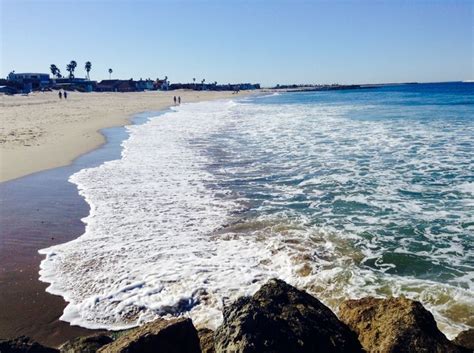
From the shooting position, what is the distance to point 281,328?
364 cm

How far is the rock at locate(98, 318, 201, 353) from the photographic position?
3660 millimetres

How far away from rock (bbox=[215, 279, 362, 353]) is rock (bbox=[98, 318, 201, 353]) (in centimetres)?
31

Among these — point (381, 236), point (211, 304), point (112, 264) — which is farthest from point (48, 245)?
point (381, 236)

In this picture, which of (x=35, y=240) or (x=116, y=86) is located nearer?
(x=35, y=240)

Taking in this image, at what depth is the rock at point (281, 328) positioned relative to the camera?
3.52 m

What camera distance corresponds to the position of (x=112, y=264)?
23.0ft

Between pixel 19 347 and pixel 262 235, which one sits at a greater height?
pixel 19 347

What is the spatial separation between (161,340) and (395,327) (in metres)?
2.03

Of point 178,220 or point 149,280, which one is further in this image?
point 178,220

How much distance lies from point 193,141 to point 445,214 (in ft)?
45.0

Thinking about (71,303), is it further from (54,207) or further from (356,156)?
(356,156)

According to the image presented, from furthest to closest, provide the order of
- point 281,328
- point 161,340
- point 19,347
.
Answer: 1. point 19,347
2. point 161,340
3. point 281,328

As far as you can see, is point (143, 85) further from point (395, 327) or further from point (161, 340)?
point (395, 327)

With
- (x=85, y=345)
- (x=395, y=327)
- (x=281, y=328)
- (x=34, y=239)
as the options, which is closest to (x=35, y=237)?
(x=34, y=239)
